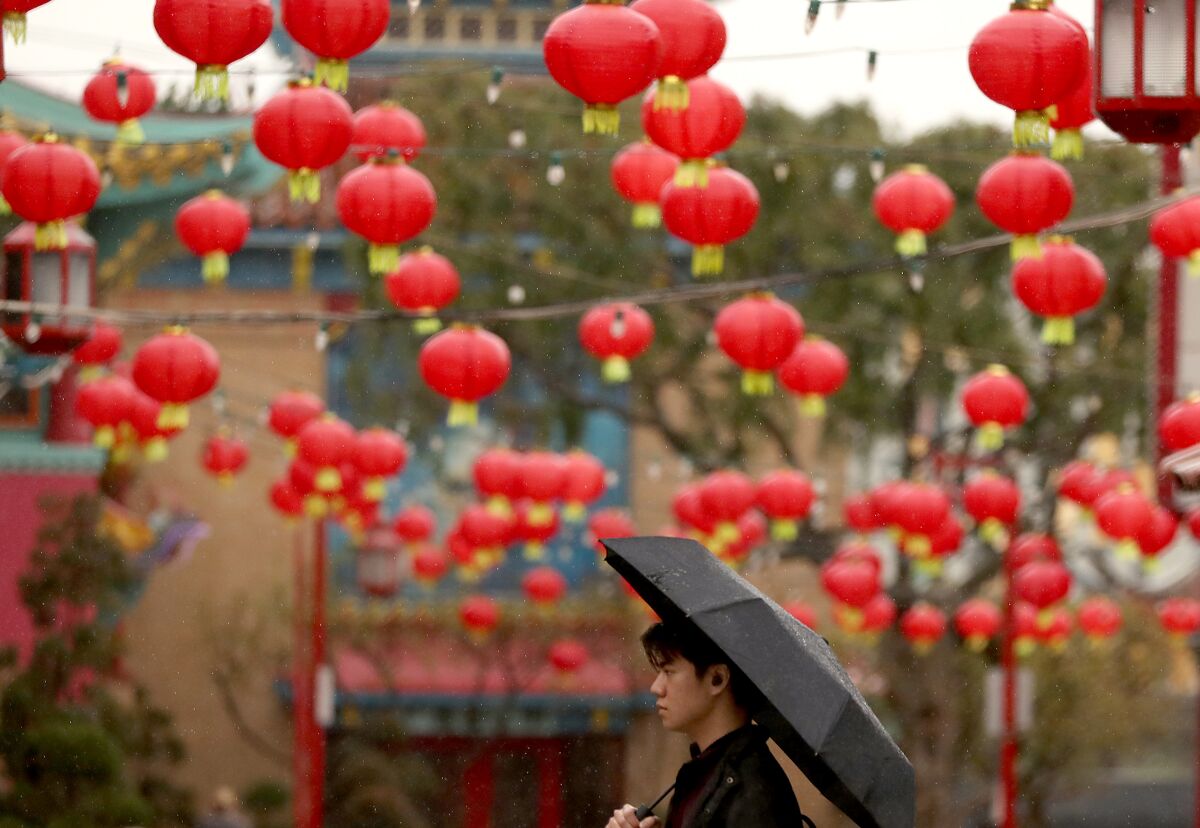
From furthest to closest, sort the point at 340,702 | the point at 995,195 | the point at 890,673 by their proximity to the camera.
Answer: the point at 340,702 → the point at 890,673 → the point at 995,195

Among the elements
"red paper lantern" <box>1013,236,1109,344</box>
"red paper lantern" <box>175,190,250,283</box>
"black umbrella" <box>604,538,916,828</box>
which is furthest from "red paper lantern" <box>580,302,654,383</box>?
"black umbrella" <box>604,538,916,828</box>

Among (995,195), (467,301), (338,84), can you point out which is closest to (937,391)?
(467,301)

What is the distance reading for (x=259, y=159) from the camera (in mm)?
20875

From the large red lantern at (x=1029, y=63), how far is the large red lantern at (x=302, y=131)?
2.58 m

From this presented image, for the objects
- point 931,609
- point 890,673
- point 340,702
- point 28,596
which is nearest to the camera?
point 28,596

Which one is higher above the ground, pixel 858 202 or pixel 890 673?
pixel 858 202

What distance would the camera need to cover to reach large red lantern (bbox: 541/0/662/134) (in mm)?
7965

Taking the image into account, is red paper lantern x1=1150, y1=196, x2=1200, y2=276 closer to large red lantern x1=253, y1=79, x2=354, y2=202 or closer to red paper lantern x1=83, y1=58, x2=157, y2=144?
large red lantern x1=253, y1=79, x2=354, y2=202

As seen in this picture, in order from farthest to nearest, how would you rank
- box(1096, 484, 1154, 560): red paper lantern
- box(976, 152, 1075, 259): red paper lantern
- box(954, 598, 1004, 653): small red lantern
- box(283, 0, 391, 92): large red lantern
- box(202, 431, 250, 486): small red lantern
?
box(954, 598, 1004, 653): small red lantern
box(202, 431, 250, 486): small red lantern
box(1096, 484, 1154, 560): red paper lantern
box(976, 152, 1075, 259): red paper lantern
box(283, 0, 391, 92): large red lantern

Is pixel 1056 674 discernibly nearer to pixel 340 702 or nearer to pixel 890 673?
pixel 890 673

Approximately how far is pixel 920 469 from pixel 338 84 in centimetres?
1489

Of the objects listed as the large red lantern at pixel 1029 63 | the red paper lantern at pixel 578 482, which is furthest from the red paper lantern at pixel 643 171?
the red paper lantern at pixel 578 482

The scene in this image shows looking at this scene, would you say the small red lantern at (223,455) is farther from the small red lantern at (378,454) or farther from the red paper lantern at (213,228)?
the red paper lantern at (213,228)

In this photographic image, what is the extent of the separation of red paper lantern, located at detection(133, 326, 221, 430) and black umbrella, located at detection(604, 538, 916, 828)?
7135mm
